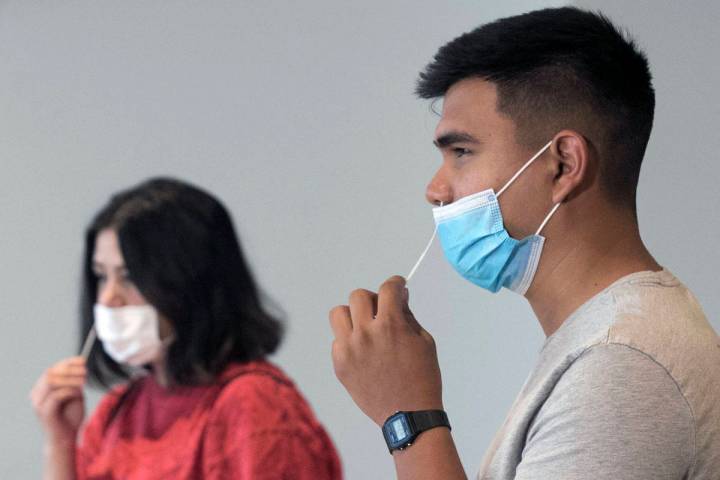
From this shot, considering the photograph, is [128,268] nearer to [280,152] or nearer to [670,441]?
[280,152]

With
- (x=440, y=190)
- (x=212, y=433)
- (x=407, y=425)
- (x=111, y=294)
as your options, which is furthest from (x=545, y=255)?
(x=111, y=294)

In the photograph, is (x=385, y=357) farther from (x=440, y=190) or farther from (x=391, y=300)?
(x=440, y=190)

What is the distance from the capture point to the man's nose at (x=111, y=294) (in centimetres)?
141

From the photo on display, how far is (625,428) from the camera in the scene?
3.12ft

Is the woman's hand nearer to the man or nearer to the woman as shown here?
the woman

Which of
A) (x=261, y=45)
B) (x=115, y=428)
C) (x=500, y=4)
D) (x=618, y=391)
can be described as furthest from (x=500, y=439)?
(x=500, y=4)

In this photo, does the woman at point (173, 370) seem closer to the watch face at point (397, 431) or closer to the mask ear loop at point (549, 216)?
the watch face at point (397, 431)

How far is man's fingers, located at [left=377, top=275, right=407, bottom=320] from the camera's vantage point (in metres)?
1.15

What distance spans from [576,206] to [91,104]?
0.82m

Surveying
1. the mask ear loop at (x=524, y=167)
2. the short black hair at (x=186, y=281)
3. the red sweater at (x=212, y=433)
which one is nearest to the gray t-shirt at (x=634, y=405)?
the mask ear loop at (x=524, y=167)

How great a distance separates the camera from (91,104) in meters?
1.60

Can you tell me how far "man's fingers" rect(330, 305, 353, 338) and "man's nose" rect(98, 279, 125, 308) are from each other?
371 mm

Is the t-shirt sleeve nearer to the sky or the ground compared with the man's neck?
nearer to the ground

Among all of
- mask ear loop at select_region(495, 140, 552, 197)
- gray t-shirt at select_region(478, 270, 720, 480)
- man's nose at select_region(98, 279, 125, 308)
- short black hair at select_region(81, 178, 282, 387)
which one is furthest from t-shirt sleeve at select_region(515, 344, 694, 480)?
man's nose at select_region(98, 279, 125, 308)
